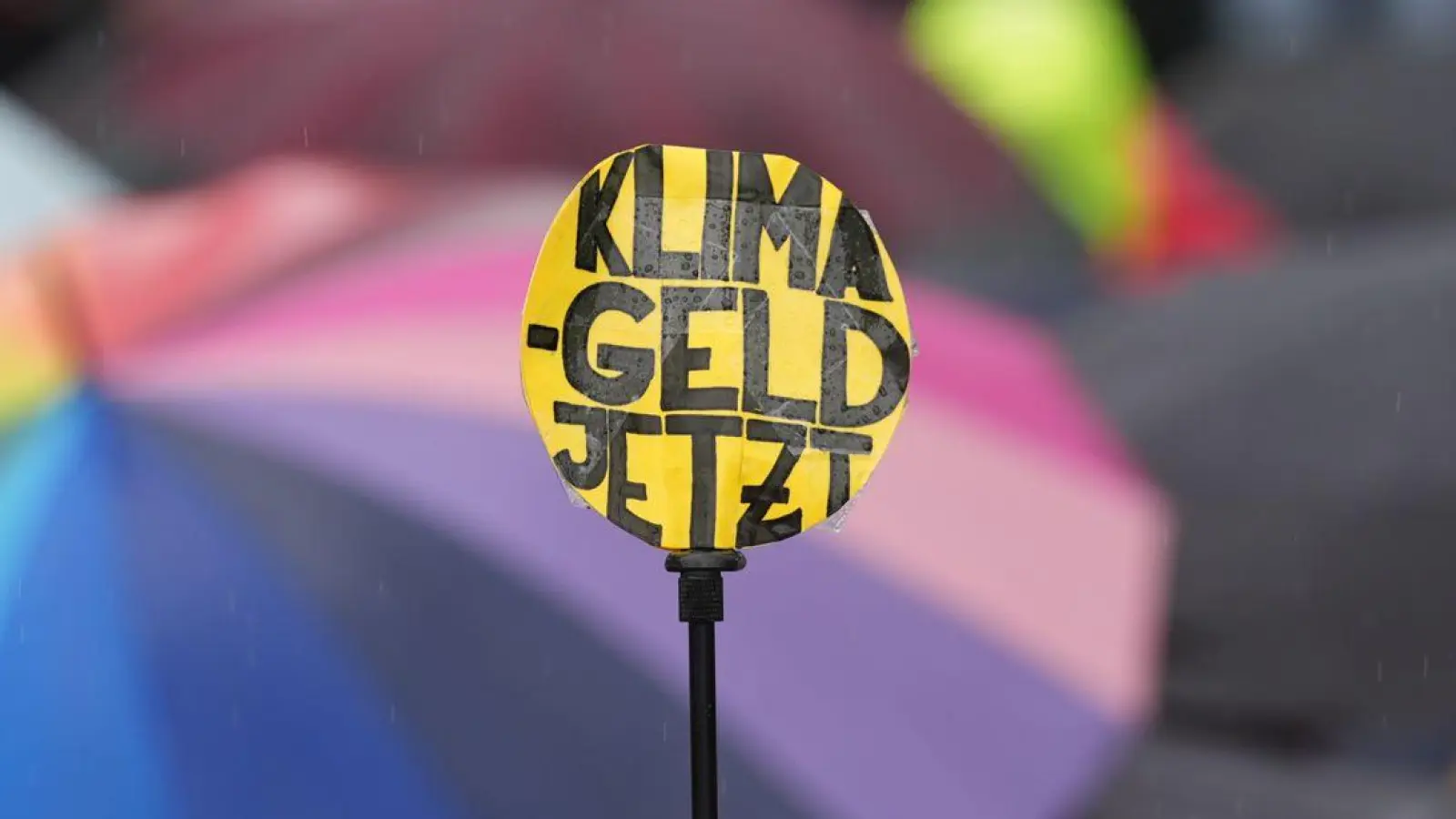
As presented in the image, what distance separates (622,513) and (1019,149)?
1.99 metres

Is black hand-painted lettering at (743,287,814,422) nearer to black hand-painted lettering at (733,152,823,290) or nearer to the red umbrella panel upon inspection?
black hand-painted lettering at (733,152,823,290)

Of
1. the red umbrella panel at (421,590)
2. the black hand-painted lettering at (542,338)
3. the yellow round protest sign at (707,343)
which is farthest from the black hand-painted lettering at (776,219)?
the red umbrella panel at (421,590)

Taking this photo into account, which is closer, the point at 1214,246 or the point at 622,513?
the point at 622,513

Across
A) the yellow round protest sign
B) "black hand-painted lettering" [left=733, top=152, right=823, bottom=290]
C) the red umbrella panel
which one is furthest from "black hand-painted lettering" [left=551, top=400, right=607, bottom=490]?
the red umbrella panel

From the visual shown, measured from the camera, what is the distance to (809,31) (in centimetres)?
235

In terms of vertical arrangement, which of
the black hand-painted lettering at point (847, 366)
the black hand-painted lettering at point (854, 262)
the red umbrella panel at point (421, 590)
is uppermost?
the black hand-painted lettering at point (854, 262)

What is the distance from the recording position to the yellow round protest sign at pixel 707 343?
2.93 feet

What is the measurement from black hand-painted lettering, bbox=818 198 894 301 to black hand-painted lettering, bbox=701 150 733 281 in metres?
0.06

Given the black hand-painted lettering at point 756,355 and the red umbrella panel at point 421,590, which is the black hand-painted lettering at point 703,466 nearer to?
the black hand-painted lettering at point 756,355

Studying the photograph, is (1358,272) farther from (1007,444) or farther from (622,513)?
(622,513)

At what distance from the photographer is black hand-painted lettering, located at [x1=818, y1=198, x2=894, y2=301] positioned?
3.03 feet

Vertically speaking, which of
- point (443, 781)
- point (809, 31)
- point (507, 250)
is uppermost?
point (809, 31)

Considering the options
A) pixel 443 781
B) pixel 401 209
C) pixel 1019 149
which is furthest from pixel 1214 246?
pixel 443 781

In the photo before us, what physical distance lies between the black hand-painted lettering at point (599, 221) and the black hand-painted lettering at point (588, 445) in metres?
0.07
